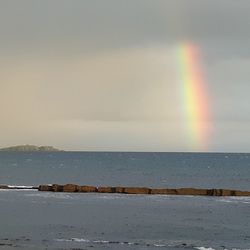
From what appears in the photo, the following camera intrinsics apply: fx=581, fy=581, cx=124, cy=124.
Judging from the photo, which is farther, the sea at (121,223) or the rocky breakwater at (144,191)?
the rocky breakwater at (144,191)

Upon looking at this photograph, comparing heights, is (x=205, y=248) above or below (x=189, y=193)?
below

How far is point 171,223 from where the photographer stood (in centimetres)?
4212

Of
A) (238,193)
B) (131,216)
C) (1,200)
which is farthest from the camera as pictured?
(238,193)

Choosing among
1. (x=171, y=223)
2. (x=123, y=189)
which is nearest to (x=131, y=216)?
(x=171, y=223)

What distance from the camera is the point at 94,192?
72.8m

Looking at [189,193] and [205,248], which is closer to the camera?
[205,248]

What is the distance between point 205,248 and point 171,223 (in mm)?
10727

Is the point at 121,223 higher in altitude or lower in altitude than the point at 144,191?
lower

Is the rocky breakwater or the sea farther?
the rocky breakwater

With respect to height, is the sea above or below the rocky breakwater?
below

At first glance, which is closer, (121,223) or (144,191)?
(121,223)

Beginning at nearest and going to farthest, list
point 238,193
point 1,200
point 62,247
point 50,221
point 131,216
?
1. point 62,247
2. point 50,221
3. point 131,216
4. point 1,200
5. point 238,193

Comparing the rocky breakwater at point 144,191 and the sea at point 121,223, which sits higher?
the rocky breakwater at point 144,191

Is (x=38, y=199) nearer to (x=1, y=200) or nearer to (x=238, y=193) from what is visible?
(x=1, y=200)
